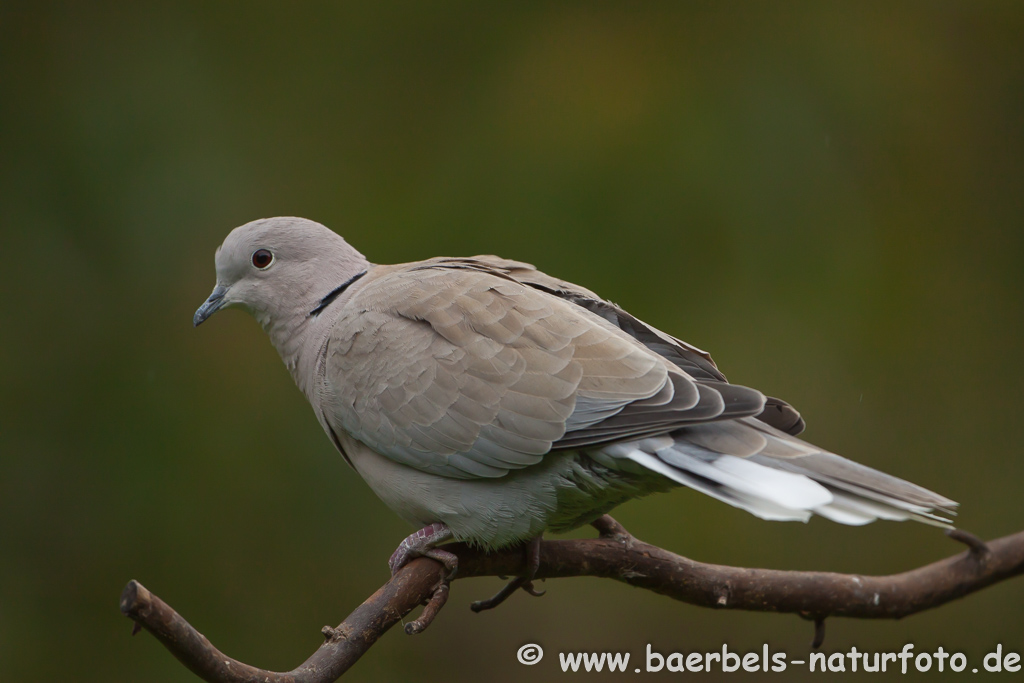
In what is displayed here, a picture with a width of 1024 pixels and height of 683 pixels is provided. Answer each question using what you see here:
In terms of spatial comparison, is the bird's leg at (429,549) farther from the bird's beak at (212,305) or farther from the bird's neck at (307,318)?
the bird's beak at (212,305)

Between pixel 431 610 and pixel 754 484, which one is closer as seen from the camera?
pixel 754 484

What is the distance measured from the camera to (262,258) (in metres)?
2.44

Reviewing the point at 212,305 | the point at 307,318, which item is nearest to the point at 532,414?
the point at 307,318

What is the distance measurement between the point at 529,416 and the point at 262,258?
3.25 feet

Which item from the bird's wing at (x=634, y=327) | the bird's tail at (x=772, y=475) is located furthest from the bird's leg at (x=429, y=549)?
the bird's wing at (x=634, y=327)

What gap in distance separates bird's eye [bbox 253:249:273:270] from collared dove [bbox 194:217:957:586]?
0.22 m

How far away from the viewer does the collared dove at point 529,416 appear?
5.46 ft

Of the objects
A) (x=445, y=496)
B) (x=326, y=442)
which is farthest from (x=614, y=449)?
(x=326, y=442)

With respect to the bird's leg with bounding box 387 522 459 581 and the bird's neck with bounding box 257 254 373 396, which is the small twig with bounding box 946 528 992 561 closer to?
the bird's leg with bounding box 387 522 459 581

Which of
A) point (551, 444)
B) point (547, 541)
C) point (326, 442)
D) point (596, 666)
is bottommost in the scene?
point (596, 666)

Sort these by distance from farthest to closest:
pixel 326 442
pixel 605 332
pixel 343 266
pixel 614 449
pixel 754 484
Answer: pixel 326 442, pixel 343 266, pixel 605 332, pixel 614 449, pixel 754 484

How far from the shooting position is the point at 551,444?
1.84m

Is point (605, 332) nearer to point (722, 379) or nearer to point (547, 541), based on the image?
point (722, 379)

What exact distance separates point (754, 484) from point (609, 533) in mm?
642
